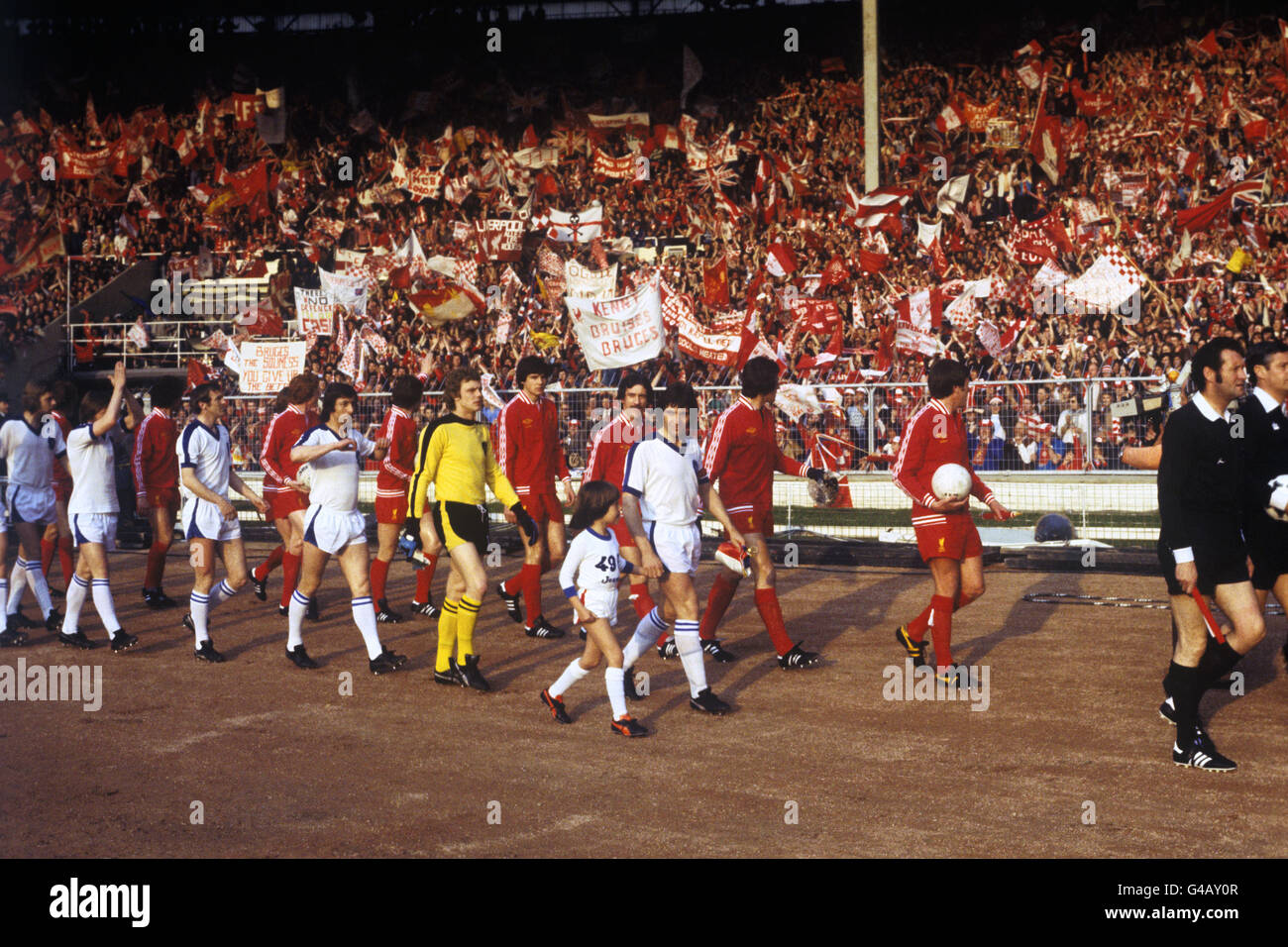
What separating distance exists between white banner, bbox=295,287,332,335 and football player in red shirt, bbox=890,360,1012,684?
18.1 metres

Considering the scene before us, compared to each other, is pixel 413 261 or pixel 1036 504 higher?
pixel 413 261

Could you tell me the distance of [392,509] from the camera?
464 inches

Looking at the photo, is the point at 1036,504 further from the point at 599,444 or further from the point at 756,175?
the point at 756,175

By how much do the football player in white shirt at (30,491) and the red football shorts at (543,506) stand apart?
422 centimetres

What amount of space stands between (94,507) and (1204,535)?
8.15m

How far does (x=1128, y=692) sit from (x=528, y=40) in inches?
1149

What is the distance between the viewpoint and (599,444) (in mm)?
10320

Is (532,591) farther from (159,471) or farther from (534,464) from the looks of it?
(159,471)

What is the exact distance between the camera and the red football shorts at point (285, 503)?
437 inches

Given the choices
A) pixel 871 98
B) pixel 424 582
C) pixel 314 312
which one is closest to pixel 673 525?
Answer: pixel 424 582

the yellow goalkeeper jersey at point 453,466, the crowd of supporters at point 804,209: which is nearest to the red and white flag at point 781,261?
the crowd of supporters at point 804,209

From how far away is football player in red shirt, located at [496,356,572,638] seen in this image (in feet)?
35.4

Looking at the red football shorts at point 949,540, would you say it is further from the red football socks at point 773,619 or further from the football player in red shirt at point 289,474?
the football player in red shirt at point 289,474

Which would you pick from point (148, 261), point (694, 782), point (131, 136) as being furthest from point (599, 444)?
point (131, 136)
